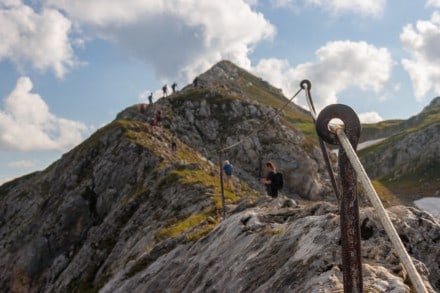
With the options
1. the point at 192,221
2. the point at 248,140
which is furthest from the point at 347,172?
the point at 248,140

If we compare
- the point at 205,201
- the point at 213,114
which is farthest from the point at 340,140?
the point at 213,114

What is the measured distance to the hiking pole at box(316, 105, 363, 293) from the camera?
4.97 meters

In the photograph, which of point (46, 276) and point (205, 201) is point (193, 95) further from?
point (205, 201)

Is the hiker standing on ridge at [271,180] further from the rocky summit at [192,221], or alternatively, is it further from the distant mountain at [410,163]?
the distant mountain at [410,163]

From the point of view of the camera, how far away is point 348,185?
5.01 m

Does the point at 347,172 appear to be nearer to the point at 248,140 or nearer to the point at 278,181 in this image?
the point at 278,181

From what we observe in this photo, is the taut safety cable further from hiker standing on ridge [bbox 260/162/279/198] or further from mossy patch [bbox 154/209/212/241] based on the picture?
mossy patch [bbox 154/209/212/241]

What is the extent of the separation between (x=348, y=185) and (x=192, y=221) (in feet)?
69.3

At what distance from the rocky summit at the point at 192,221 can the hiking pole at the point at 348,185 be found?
2.03m

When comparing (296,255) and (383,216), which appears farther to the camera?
(296,255)

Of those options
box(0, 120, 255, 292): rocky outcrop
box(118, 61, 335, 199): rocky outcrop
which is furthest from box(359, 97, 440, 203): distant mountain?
box(0, 120, 255, 292): rocky outcrop

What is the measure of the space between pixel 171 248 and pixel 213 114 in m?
67.5

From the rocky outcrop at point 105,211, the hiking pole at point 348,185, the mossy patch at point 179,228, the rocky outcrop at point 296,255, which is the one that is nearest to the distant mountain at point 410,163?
the rocky outcrop at point 105,211

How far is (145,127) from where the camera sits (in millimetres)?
61781
